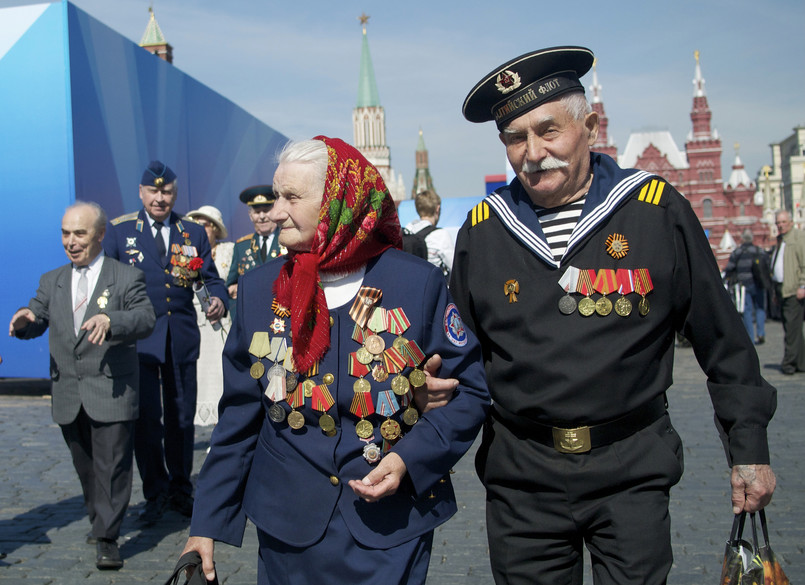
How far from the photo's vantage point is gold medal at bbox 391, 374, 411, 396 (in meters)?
2.46

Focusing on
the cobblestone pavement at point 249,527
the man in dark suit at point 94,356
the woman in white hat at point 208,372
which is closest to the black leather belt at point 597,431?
the cobblestone pavement at point 249,527

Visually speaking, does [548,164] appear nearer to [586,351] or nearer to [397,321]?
[586,351]

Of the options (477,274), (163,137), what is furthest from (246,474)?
(163,137)

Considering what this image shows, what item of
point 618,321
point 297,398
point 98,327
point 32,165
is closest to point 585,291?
point 618,321

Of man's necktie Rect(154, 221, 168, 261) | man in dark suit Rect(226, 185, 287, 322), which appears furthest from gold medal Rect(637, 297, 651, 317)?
man in dark suit Rect(226, 185, 287, 322)

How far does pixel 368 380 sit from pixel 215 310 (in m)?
3.72

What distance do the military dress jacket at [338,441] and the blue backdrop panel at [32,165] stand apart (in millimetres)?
8065

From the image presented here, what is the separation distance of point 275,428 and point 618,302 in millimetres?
1086

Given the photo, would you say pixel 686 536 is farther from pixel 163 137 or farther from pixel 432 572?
pixel 163 137

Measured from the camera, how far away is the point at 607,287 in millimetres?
2621

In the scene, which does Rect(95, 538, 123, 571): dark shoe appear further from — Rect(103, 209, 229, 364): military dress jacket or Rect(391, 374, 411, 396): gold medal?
Rect(391, 374, 411, 396): gold medal

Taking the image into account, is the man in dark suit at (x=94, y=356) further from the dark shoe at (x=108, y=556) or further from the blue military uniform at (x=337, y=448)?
the blue military uniform at (x=337, y=448)

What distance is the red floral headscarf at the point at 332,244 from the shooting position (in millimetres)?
2469

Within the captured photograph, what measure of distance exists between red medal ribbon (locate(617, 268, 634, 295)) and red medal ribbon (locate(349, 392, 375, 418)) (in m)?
0.82
